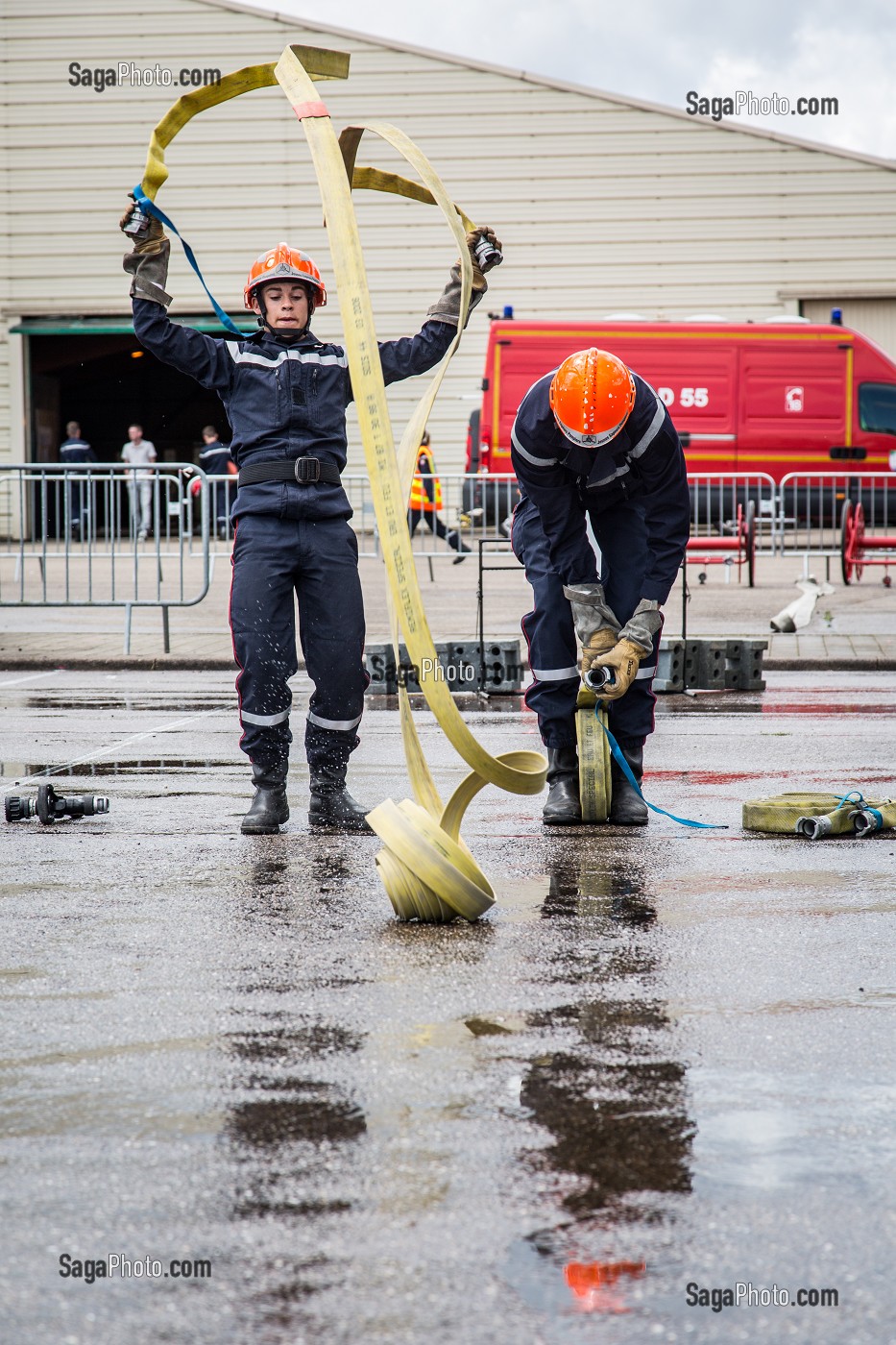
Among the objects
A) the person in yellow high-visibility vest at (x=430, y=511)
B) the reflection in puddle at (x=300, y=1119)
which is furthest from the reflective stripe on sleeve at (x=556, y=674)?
the person in yellow high-visibility vest at (x=430, y=511)

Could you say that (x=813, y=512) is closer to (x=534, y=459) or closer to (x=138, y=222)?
(x=534, y=459)

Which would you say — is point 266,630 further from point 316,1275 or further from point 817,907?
point 316,1275

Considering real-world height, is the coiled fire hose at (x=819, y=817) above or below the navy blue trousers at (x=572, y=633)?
below

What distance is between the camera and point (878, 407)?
74.6ft

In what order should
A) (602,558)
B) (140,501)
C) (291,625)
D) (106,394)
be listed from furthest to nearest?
(106,394) → (140,501) → (602,558) → (291,625)

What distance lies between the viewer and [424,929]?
4.24m

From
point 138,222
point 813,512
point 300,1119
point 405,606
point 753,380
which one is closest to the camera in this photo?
point 300,1119

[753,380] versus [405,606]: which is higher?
[753,380]

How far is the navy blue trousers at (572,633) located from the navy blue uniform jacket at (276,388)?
75 centimetres

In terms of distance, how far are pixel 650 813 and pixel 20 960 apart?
2.68m

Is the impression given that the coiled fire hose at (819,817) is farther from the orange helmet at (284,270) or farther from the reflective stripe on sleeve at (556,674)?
the orange helmet at (284,270)

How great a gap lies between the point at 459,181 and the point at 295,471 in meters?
23.3

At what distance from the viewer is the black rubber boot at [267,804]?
555cm

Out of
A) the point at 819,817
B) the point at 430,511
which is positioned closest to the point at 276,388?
the point at 819,817
